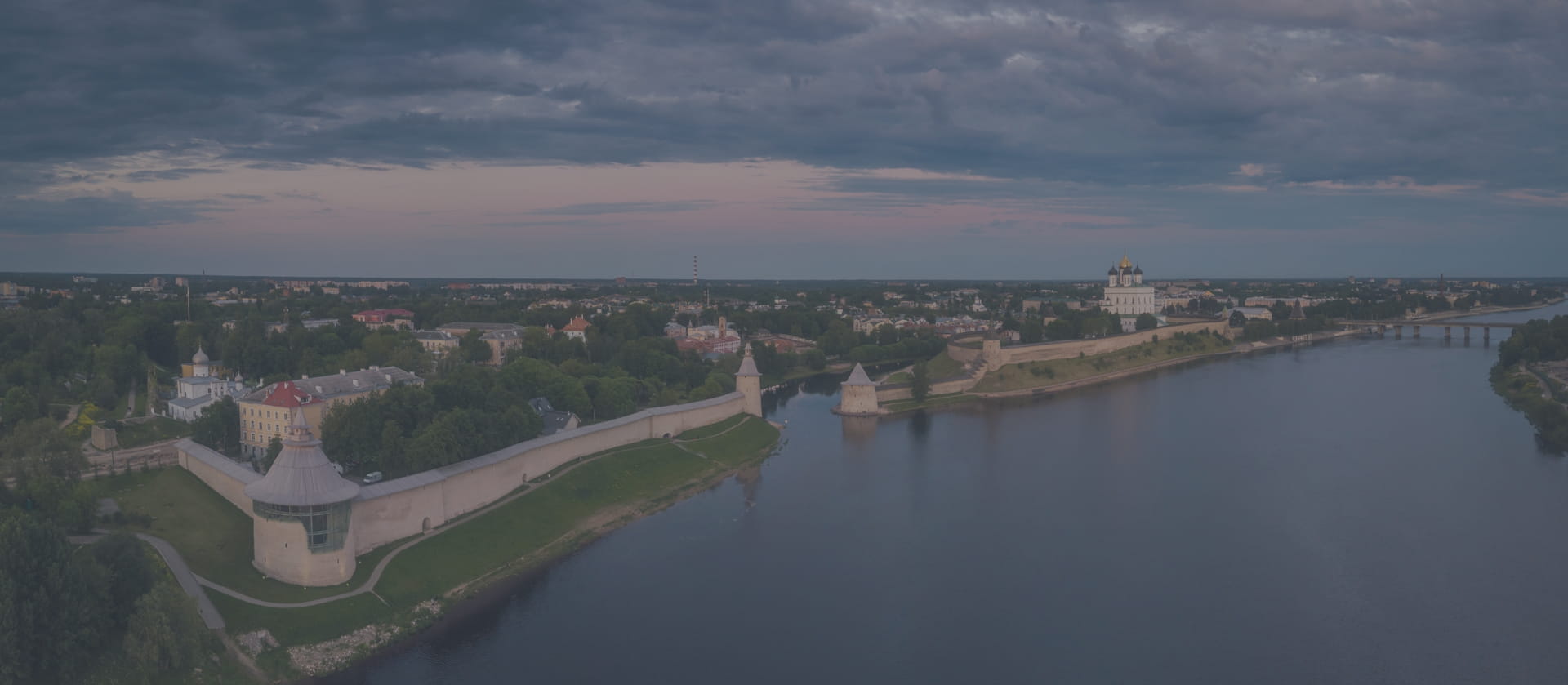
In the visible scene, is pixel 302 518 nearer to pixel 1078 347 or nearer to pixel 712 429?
pixel 712 429

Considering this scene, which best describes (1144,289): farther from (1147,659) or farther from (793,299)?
(1147,659)

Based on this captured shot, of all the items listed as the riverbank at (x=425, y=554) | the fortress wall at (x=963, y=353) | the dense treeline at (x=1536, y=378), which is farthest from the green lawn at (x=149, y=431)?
the dense treeline at (x=1536, y=378)

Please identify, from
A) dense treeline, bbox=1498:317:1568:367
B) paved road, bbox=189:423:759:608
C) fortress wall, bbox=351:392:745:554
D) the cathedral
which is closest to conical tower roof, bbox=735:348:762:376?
fortress wall, bbox=351:392:745:554

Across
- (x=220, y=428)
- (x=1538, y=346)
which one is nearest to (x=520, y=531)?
(x=220, y=428)

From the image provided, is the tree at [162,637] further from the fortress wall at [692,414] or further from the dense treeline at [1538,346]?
the dense treeline at [1538,346]

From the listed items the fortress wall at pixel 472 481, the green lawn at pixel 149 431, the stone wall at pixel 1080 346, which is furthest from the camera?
the stone wall at pixel 1080 346

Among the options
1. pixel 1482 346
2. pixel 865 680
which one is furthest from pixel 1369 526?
pixel 1482 346
